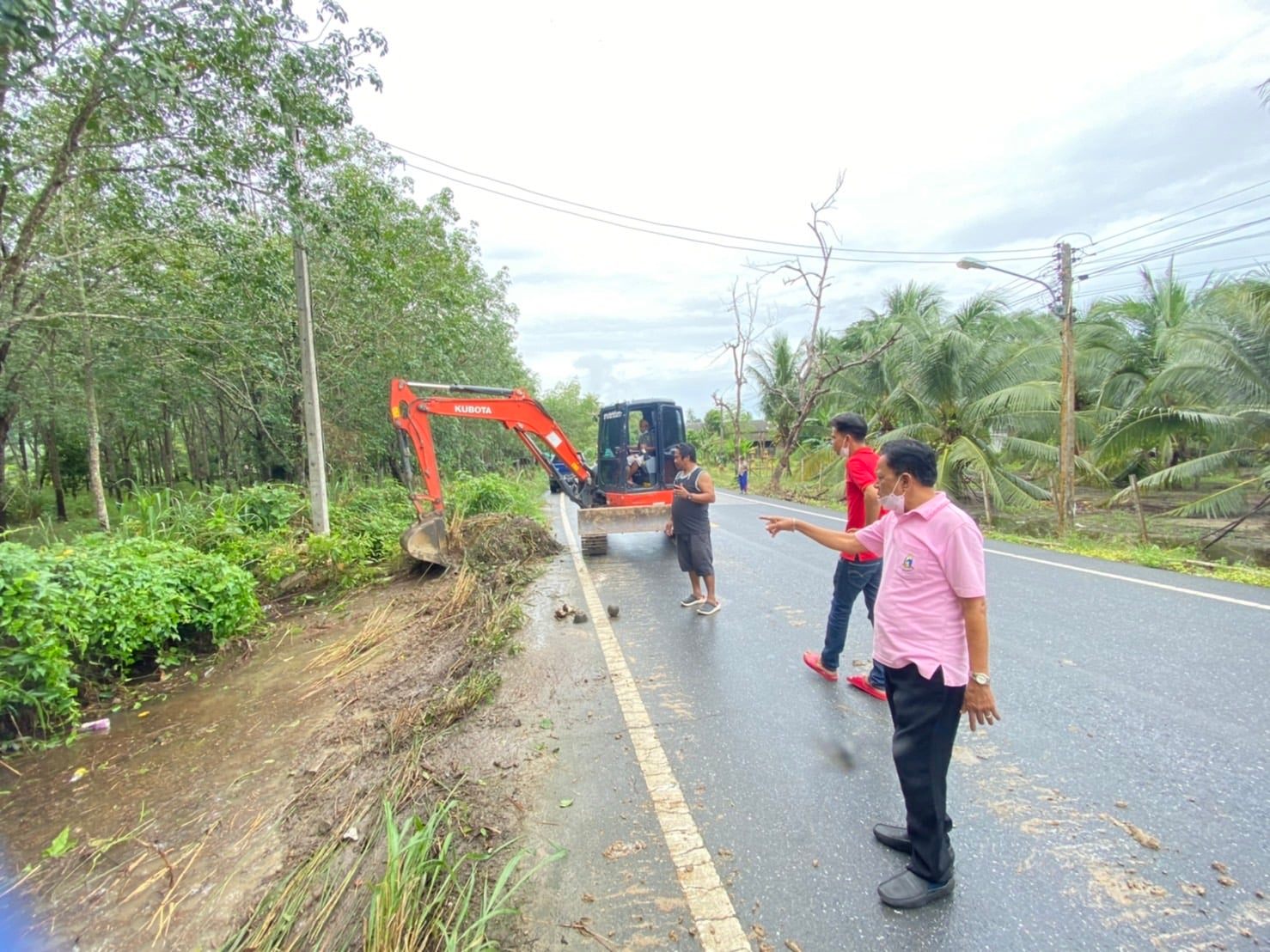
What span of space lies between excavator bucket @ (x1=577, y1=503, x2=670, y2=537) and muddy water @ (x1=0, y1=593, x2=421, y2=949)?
13.9ft

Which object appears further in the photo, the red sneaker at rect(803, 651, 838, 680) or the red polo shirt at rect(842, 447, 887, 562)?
the red sneaker at rect(803, 651, 838, 680)

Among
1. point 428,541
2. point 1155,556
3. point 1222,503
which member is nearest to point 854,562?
point 428,541

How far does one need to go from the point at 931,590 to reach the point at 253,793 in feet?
11.2

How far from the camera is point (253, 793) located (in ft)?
9.73

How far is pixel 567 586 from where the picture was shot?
709 centimetres

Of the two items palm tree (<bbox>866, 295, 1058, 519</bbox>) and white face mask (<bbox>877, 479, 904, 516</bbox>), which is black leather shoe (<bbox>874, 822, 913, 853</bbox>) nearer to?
white face mask (<bbox>877, 479, 904, 516</bbox>)

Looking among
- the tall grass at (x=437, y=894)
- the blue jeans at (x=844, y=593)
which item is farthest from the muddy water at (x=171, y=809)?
the blue jeans at (x=844, y=593)

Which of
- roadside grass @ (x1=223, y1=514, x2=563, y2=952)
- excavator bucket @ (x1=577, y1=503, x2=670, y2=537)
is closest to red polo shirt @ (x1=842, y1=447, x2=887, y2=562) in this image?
roadside grass @ (x1=223, y1=514, x2=563, y2=952)

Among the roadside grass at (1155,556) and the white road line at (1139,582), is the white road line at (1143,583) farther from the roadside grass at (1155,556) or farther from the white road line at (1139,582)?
the roadside grass at (1155,556)

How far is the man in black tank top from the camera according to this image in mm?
5590

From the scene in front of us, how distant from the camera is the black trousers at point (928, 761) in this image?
6.84 ft

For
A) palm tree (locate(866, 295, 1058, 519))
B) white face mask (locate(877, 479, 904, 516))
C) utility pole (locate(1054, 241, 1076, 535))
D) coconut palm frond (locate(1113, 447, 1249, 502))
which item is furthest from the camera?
palm tree (locate(866, 295, 1058, 519))

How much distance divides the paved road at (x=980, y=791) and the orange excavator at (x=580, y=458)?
3.40 m

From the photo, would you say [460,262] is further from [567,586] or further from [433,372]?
[567,586]
